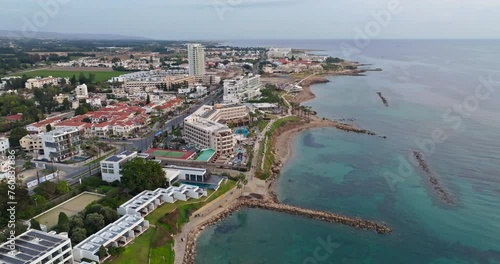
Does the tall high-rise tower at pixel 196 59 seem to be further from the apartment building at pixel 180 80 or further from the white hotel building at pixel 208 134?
the white hotel building at pixel 208 134

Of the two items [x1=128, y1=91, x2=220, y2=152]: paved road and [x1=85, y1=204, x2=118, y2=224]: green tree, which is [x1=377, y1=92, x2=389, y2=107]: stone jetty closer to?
[x1=128, y1=91, x2=220, y2=152]: paved road

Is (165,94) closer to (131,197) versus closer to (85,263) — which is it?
(131,197)

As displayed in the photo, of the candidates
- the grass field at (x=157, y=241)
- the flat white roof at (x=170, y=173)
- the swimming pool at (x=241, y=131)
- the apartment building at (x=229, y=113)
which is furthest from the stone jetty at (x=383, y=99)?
the grass field at (x=157, y=241)

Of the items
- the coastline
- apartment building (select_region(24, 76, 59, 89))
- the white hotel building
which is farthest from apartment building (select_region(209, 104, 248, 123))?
apartment building (select_region(24, 76, 59, 89))

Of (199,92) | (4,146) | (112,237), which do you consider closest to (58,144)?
(4,146)

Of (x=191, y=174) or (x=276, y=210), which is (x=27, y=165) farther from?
(x=276, y=210)

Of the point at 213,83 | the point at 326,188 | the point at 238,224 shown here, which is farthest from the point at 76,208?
the point at 213,83
